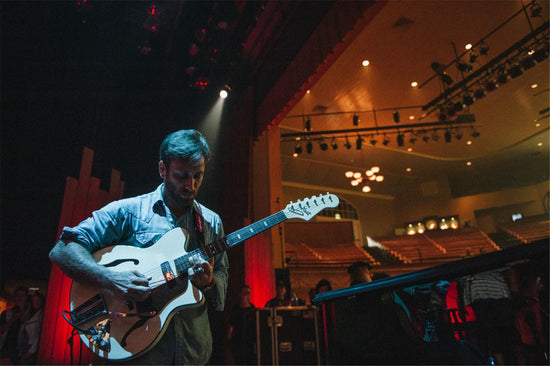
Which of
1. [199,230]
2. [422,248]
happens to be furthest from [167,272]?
[422,248]


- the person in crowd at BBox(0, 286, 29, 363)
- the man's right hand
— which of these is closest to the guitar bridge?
the man's right hand

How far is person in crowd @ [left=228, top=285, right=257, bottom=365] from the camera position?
16.7ft

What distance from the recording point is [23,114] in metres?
5.47

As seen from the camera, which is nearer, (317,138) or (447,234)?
(317,138)

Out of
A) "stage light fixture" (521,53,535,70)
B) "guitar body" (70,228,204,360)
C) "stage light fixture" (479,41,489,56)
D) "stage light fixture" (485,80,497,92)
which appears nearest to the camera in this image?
"guitar body" (70,228,204,360)

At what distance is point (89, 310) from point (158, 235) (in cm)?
44

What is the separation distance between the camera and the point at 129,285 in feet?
4.91

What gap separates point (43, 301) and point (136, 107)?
3.55 meters

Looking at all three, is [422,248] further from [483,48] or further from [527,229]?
[483,48]

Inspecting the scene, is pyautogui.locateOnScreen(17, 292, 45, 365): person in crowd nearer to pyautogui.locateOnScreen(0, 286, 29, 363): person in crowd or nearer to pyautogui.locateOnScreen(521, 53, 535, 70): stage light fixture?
pyautogui.locateOnScreen(0, 286, 29, 363): person in crowd

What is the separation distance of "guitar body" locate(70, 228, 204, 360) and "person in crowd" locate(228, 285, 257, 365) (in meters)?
3.91

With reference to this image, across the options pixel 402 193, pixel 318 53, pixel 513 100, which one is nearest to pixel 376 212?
pixel 402 193

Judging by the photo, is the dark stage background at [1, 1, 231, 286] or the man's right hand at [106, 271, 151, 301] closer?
the man's right hand at [106, 271, 151, 301]

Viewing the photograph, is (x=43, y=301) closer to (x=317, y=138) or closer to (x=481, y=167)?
(x=317, y=138)
